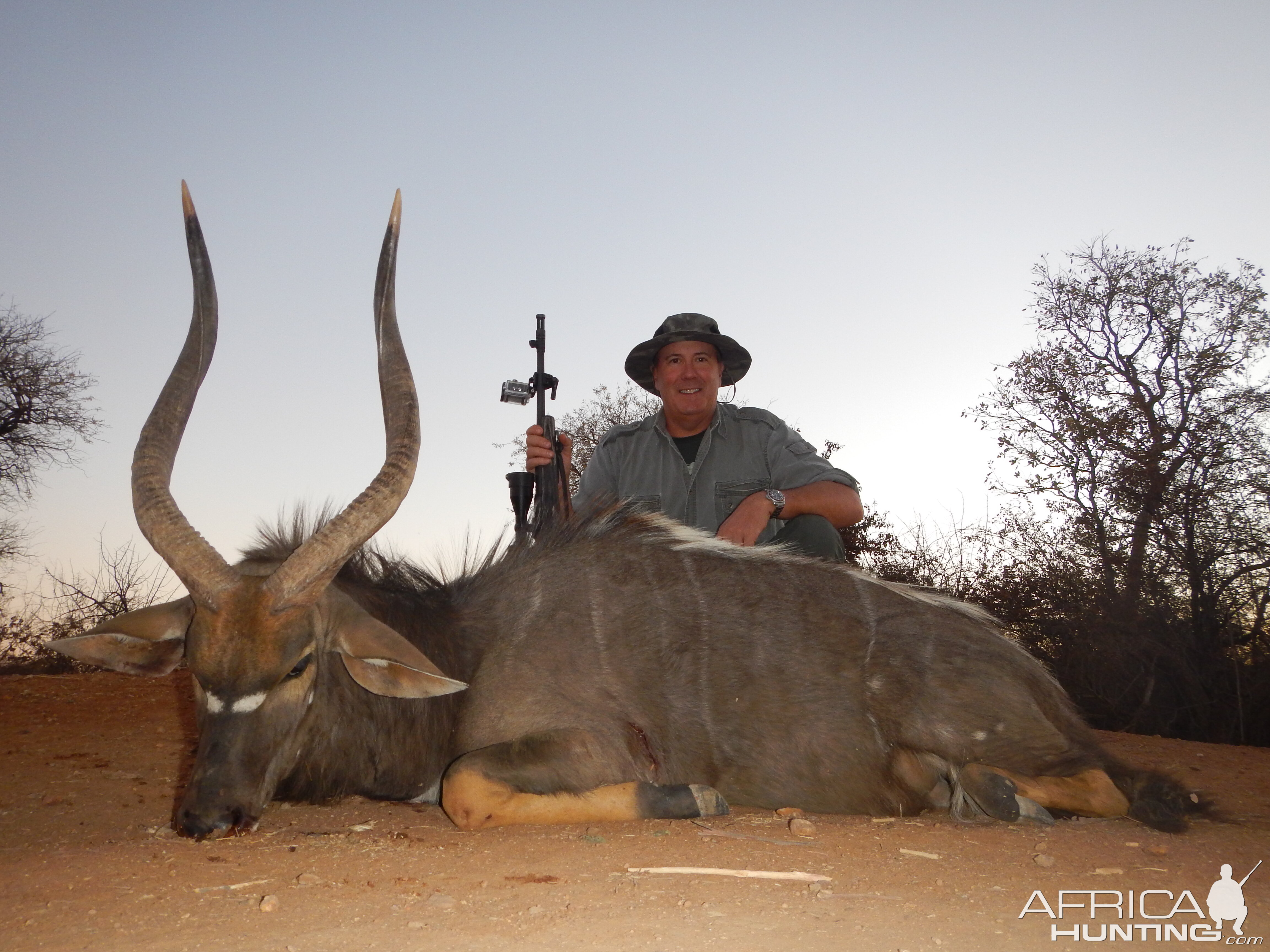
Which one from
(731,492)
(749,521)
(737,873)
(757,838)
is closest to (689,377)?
(731,492)

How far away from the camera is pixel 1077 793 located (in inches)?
126

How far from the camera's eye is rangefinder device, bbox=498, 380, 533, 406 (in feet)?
16.9

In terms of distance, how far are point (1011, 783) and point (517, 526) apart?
2100 mm

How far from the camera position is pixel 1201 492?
8.80m

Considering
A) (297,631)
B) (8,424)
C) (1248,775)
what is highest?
(8,424)

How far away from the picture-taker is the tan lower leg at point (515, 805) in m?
2.81

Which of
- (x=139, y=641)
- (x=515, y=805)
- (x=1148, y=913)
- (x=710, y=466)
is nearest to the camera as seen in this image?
(x=1148, y=913)

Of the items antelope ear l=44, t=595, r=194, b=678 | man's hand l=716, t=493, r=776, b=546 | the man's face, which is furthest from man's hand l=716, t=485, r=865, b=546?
antelope ear l=44, t=595, r=194, b=678

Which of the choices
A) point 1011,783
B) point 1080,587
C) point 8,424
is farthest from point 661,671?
point 8,424

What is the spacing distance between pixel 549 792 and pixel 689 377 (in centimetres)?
298

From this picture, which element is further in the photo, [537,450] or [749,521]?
[537,450]

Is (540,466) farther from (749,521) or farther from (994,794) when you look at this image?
(994,794)

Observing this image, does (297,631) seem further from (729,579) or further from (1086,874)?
(1086,874)

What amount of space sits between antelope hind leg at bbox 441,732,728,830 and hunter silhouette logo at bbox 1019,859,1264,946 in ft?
3.63
